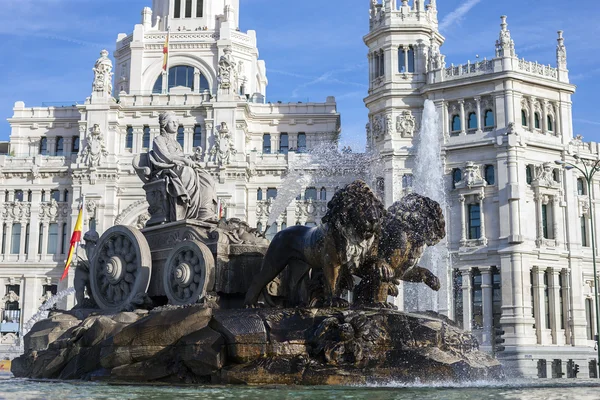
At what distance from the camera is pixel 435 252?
1941 inches

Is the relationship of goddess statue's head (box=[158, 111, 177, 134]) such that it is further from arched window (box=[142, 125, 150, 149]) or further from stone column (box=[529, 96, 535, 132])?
arched window (box=[142, 125, 150, 149])

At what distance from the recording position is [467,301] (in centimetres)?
4972

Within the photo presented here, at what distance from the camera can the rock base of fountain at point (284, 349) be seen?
10.7 metres

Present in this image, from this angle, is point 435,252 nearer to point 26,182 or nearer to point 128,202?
point 128,202

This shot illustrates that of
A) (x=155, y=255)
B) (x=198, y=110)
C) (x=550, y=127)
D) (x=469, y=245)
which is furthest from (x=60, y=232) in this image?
(x=155, y=255)

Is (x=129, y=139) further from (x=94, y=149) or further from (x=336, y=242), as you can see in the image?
(x=336, y=242)

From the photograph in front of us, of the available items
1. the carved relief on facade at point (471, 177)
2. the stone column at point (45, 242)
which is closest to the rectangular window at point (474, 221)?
the carved relief on facade at point (471, 177)

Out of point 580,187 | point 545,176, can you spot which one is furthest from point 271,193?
point 580,187

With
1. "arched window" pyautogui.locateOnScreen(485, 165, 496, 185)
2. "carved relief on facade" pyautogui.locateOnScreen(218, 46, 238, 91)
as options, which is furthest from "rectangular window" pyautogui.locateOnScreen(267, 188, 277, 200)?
"arched window" pyautogui.locateOnScreen(485, 165, 496, 185)

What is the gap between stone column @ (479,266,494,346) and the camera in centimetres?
4754

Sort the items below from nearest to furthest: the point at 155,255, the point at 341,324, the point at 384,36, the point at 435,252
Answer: the point at 341,324, the point at 155,255, the point at 435,252, the point at 384,36

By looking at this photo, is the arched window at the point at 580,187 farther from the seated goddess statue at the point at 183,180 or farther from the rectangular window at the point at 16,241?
the seated goddess statue at the point at 183,180

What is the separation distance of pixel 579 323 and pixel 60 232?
37803mm

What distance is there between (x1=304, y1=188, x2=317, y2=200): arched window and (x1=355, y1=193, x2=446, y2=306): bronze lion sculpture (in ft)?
147
